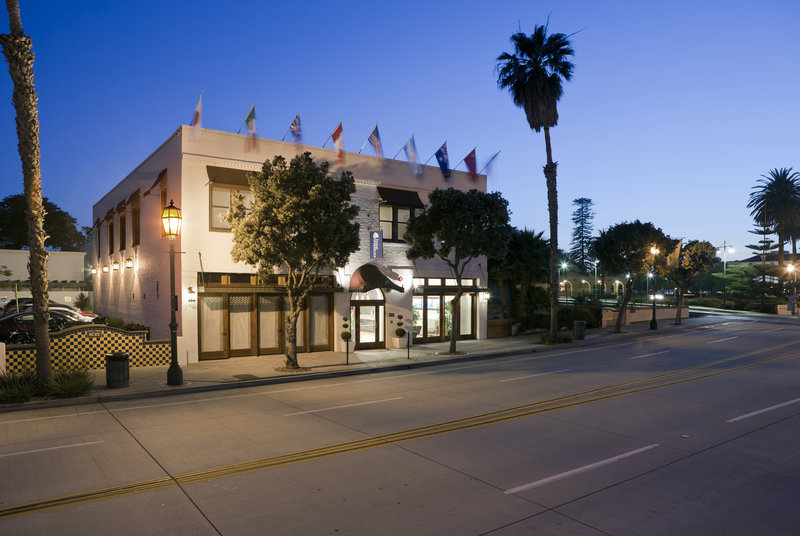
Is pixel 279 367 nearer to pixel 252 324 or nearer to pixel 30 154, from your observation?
pixel 252 324

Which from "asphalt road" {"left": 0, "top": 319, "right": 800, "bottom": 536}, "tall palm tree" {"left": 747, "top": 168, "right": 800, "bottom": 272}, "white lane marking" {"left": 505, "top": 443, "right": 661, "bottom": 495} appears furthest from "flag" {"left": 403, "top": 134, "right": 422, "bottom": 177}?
"tall palm tree" {"left": 747, "top": 168, "right": 800, "bottom": 272}

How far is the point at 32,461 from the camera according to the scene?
8.50m

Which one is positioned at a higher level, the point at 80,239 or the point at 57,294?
the point at 80,239

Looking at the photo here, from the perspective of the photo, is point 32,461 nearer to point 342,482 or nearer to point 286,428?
point 286,428

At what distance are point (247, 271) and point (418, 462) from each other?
47.9ft

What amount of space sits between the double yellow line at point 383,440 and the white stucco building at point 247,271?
11.3 meters

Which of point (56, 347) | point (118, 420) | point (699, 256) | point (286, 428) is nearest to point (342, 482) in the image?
point (286, 428)

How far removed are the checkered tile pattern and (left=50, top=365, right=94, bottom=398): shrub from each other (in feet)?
9.06

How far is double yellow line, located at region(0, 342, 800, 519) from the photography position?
6.89 m

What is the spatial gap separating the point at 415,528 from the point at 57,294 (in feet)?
163

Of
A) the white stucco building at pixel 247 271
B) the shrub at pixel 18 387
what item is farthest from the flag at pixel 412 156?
the shrub at pixel 18 387

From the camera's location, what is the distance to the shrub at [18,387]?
1270 cm

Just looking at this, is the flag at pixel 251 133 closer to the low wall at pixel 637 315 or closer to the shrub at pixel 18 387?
the shrub at pixel 18 387

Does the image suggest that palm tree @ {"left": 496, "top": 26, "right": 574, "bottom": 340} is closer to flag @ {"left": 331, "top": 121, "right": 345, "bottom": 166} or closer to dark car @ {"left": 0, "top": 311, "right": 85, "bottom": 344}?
flag @ {"left": 331, "top": 121, "right": 345, "bottom": 166}
